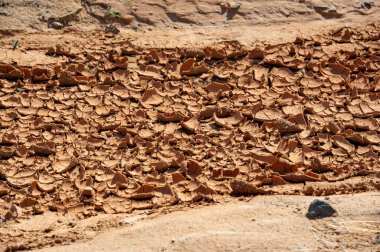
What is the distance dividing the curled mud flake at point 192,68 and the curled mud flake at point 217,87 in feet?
0.46

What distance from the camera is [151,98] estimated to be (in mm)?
4699

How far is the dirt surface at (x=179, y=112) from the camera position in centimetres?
394

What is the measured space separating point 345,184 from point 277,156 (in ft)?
1.37

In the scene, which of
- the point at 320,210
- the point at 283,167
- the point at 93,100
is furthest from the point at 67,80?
the point at 320,210

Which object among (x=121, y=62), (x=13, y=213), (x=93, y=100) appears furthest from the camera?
(x=121, y=62)

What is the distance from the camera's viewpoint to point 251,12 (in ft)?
17.6

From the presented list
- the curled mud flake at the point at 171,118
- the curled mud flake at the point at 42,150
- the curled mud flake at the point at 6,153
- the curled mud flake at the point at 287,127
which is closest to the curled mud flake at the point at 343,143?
the curled mud flake at the point at 287,127

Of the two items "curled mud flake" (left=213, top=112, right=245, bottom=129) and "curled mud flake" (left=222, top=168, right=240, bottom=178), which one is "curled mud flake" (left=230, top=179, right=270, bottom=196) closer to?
"curled mud flake" (left=222, top=168, right=240, bottom=178)

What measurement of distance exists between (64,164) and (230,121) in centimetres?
98

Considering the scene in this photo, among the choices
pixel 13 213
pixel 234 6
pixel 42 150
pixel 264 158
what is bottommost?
pixel 13 213

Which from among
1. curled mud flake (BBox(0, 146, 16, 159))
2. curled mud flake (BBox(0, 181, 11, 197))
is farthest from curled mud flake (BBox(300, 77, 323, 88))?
curled mud flake (BBox(0, 181, 11, 197))

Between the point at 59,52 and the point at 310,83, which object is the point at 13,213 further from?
the point at 310,83

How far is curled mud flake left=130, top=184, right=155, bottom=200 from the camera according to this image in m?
4.00

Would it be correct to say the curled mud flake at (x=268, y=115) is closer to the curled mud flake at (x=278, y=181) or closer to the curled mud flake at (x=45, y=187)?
the curled mud flake at (x=278, y=181)
